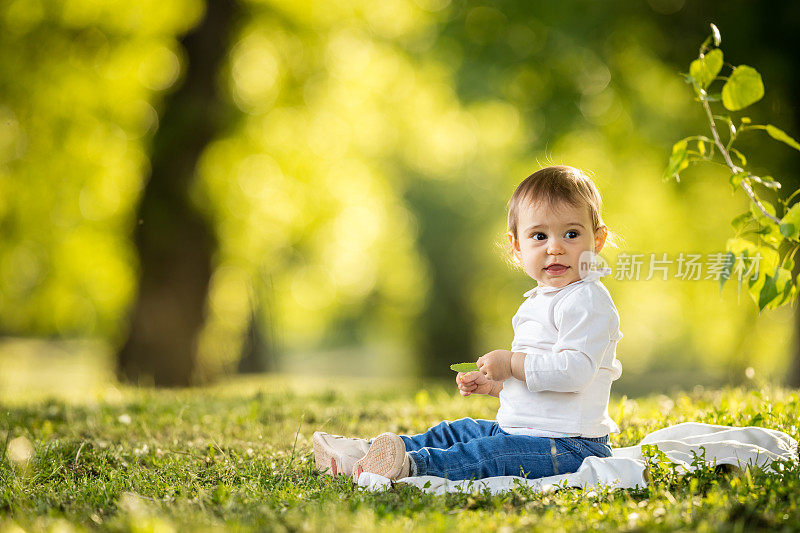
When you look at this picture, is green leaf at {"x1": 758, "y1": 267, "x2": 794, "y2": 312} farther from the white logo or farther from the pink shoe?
the pink shoe

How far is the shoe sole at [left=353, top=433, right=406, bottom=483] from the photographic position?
3.18m

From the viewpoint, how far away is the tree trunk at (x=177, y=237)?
1016 centimetres

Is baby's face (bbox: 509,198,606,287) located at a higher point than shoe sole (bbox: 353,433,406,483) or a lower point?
higher

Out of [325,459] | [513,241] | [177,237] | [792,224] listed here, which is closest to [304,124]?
[177,237]

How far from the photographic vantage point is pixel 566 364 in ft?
10.5

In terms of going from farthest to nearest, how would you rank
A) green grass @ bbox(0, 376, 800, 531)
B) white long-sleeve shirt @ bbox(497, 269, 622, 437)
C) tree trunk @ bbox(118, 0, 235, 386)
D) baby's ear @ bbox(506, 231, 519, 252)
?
tree trunk @ bbox(118, 0, 235, 386)
baby's ear @ bbox(506, 231, 519, 252)
white long-sleeve shirt @ bbox(497, 269, 622, 437)
green grass @ bbox(0, 376, 800, 531)

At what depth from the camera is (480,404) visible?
568 centimetres

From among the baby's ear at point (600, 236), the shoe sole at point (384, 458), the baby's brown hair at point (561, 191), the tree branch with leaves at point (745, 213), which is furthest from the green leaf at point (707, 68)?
the shoe sole at point (384, 458)

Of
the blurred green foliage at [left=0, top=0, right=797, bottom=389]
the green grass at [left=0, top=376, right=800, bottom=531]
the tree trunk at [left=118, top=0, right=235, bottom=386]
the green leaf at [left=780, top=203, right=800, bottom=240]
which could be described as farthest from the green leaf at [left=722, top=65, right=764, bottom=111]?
the tree trunk at [left=118, top=0, right=235, bottom=386]

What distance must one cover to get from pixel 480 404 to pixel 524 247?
2433 mm

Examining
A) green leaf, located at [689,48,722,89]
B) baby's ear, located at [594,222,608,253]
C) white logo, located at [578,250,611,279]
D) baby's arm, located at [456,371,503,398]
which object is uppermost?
green leaf, located at [689,48,722,89]

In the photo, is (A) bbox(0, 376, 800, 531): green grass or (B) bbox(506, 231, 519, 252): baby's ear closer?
(A) bbox(0, 376, 800, 531): green grass

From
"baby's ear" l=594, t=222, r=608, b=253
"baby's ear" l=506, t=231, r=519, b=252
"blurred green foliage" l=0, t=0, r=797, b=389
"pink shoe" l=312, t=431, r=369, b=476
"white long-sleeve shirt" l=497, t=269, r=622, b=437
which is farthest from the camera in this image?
"blurred green foliage" l=0, t=0, r=797, b=389

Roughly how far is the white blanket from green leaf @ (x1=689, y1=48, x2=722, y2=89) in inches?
61.7
